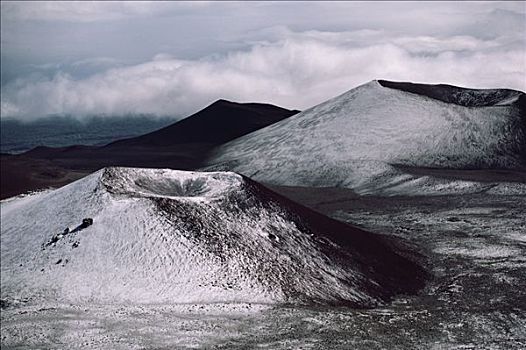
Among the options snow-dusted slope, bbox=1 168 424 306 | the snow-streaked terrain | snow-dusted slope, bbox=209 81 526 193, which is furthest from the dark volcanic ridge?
the snow-streaked terrain

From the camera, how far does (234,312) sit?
23.8 meters

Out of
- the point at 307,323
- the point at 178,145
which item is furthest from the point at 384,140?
the point at 307,323

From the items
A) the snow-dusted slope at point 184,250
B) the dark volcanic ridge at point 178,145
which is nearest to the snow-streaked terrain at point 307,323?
the snow-dusted slope at point 184,250

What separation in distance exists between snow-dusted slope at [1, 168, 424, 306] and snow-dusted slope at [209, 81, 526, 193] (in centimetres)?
3009

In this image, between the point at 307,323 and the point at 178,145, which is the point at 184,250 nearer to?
the point at 307,323

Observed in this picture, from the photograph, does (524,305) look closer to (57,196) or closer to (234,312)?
(234,312)

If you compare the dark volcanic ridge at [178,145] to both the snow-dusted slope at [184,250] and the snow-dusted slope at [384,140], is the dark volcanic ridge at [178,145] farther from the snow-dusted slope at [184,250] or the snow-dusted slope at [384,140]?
the snow-dusted slope at [184,250]

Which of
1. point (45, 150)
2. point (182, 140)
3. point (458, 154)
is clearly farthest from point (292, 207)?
point (45, 150)

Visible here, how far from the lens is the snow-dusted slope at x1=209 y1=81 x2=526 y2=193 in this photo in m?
71.9

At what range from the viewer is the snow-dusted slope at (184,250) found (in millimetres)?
26156

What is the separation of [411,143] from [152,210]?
175ft

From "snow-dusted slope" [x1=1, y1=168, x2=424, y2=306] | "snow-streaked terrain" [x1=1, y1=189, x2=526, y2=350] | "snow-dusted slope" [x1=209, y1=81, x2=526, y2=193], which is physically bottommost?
"snow-streaked terrain" [x1=1, y1=189, x2=526, y2=350]

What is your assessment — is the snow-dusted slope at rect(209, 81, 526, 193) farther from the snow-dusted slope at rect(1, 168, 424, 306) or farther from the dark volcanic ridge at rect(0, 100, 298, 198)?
the snow-dusted slope at rect(1, 168, 424, 306)

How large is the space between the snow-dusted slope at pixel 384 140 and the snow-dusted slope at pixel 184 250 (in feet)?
98.7
